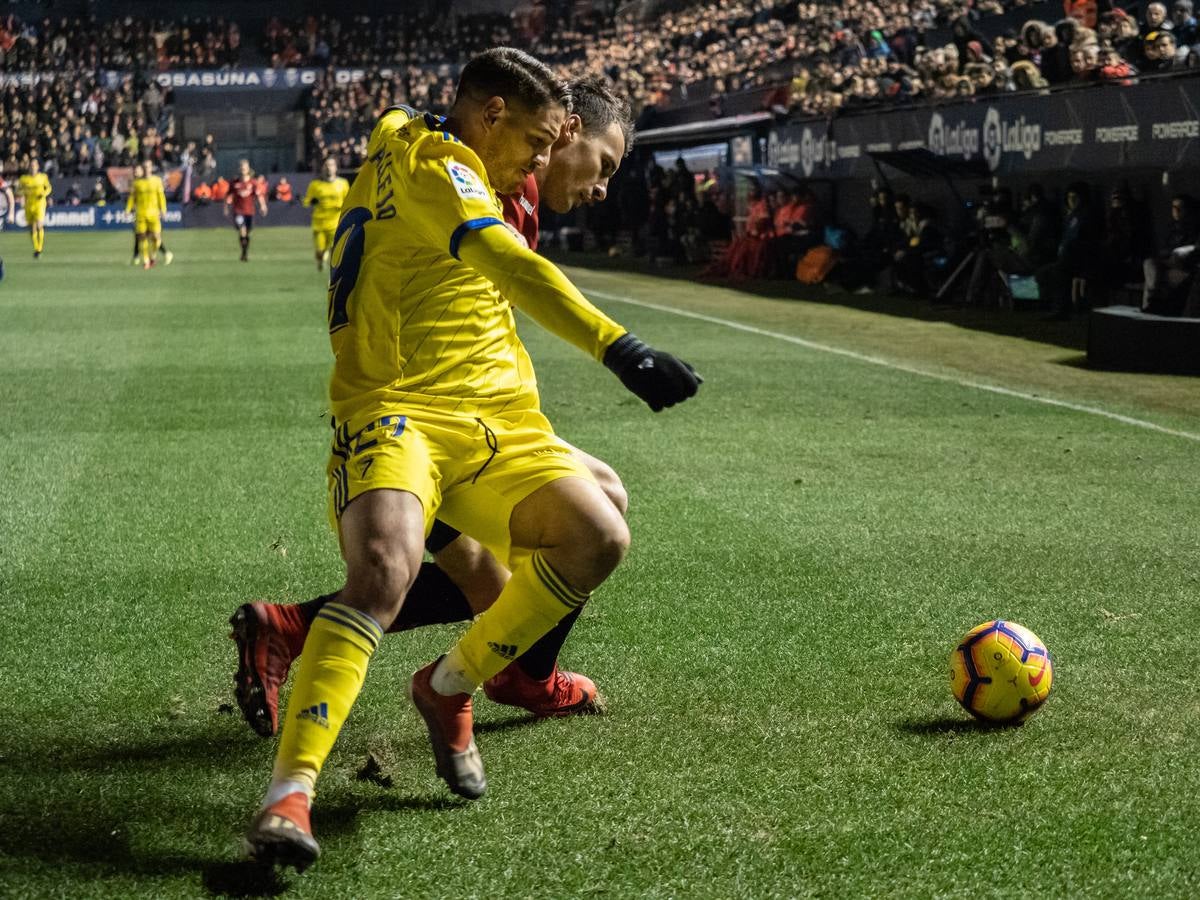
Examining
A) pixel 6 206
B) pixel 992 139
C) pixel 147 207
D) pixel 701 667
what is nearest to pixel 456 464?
pixel 701 667

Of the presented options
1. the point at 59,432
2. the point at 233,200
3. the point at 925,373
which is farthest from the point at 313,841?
the point at 233,200

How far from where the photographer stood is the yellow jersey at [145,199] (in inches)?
1221

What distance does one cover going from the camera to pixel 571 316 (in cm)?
342

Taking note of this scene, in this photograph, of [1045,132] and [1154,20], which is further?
[1045,132]

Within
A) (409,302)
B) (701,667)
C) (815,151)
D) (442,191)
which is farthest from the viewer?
(815,151)

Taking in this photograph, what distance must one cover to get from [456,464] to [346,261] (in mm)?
568

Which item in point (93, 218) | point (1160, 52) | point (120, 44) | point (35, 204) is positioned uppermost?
point (120, 44)

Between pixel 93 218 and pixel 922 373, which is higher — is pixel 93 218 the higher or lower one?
the higher one

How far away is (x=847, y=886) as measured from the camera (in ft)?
10.8

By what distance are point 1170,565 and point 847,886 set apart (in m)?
3.71

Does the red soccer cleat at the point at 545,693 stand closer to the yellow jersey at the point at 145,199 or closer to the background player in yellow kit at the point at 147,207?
the background player in yellow kit at the point at 147,207

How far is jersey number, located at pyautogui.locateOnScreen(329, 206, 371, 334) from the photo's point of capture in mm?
3824

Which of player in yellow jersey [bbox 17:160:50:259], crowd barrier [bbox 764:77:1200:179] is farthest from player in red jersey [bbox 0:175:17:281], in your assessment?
crowd barrier [bbox 764:77:1200:179]

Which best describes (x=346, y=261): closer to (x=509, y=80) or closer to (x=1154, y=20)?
(x=509, y=80)
